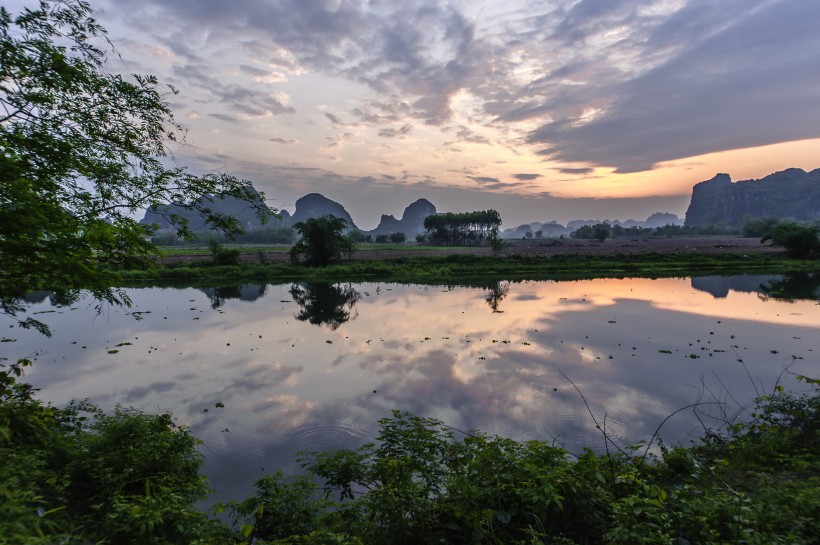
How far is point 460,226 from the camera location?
147 m

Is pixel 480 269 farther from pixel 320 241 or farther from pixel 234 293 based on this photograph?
pixel 234 293

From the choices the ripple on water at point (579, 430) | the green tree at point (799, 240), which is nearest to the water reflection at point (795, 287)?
the green tree at point (799, 240)

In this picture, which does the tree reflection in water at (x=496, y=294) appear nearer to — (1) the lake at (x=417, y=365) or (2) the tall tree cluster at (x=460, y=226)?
(1) the lake at (x=417, y=365)

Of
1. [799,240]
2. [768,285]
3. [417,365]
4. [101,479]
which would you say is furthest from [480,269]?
[101,479]

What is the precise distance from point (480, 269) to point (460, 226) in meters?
93.9

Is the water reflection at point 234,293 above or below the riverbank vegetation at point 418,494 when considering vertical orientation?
below

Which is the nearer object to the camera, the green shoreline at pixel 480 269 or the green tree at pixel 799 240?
the green shoreline at pixel 480 269

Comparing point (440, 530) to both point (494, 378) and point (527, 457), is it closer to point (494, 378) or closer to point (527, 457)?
point (527, 457)

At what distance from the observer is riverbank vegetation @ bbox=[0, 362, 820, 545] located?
4.52 metres

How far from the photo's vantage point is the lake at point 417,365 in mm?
10531

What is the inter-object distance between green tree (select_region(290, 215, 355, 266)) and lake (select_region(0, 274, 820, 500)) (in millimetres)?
29164

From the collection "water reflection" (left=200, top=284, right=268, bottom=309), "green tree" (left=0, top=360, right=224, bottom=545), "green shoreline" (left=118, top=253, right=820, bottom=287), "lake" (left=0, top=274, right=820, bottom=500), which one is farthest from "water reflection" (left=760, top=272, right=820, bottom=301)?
"water reflection" (left=200, top=284, right=268, bottom=309)

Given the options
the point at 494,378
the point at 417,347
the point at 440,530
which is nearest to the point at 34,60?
the point at 440,530

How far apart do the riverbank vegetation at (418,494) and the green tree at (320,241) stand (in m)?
50.8
